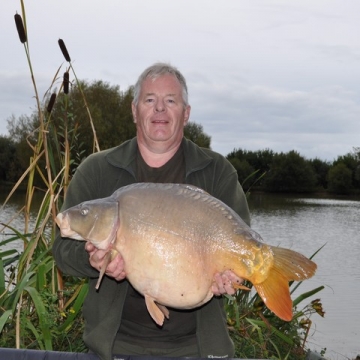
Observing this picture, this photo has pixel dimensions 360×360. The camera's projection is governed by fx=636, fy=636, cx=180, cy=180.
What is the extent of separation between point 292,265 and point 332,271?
34.4ft

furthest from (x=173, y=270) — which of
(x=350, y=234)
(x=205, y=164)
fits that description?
(x=350, y=234)

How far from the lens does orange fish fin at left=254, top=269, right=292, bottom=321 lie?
6.33ft

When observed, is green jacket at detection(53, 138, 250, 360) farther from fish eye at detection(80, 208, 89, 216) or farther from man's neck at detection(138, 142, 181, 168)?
fish eye at detection(80, 208, 89, 216)

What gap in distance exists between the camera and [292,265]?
1.96 meters

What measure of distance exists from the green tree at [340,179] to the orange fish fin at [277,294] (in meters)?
44.5

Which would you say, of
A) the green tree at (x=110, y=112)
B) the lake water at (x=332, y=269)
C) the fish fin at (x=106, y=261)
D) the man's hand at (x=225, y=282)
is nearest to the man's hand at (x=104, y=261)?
the fish fin at (x=106, y=261)

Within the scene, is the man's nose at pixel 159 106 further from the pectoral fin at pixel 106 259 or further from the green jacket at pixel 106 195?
the pectoral fin at pixel 106 259

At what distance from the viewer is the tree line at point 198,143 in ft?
80.4

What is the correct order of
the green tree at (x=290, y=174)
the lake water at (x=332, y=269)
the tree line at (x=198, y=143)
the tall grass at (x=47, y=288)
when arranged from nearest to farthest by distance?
the tall grass at (x=47, y=288) → the lake water at (x=332, y=269) → the tree line at (x=198, y=143) → the green tree at (x=290, y=174)

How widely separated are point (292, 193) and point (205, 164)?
4705cm

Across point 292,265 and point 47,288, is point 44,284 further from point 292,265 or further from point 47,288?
point 292,265

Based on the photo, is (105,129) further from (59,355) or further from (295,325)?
(59,355)

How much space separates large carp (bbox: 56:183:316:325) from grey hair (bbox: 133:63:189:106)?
53 centimetres

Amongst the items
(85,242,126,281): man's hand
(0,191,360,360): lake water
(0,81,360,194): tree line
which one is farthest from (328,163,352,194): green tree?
(85,242,126,281): man's hand
